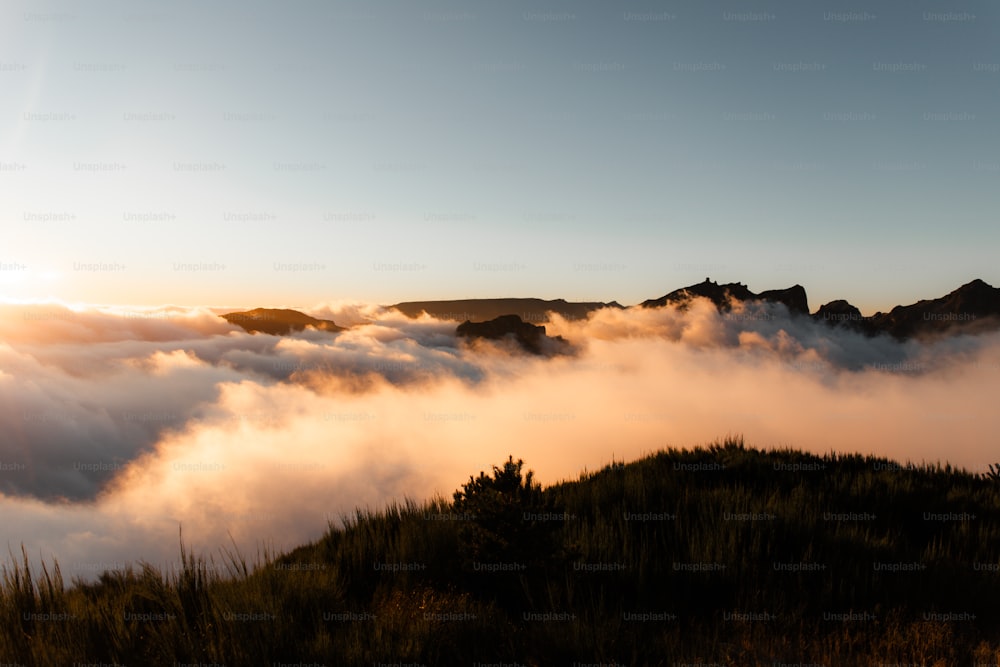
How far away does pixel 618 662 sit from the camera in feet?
11.9

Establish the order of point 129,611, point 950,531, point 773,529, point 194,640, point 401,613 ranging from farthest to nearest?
point 950,531, point 773,529, point 129,611, point 401,613, point 194,640

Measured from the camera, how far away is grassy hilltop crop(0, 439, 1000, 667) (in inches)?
150

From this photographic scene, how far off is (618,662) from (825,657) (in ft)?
4.80

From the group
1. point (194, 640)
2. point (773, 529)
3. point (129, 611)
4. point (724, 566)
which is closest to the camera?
point (194, 640)

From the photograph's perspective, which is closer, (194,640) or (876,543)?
(194,640)

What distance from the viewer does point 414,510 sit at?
7.79 metres

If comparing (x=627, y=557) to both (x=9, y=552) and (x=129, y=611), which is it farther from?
(x=9, y=552)

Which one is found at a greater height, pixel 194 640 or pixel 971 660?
pixel 194 640

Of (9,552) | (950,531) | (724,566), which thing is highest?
(9,552)

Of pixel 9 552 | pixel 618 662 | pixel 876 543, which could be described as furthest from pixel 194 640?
pixel 876 543

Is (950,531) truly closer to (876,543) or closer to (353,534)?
(876,543)

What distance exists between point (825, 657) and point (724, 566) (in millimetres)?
1519

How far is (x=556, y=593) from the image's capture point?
4.68m

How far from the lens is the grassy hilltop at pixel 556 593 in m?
3.82
